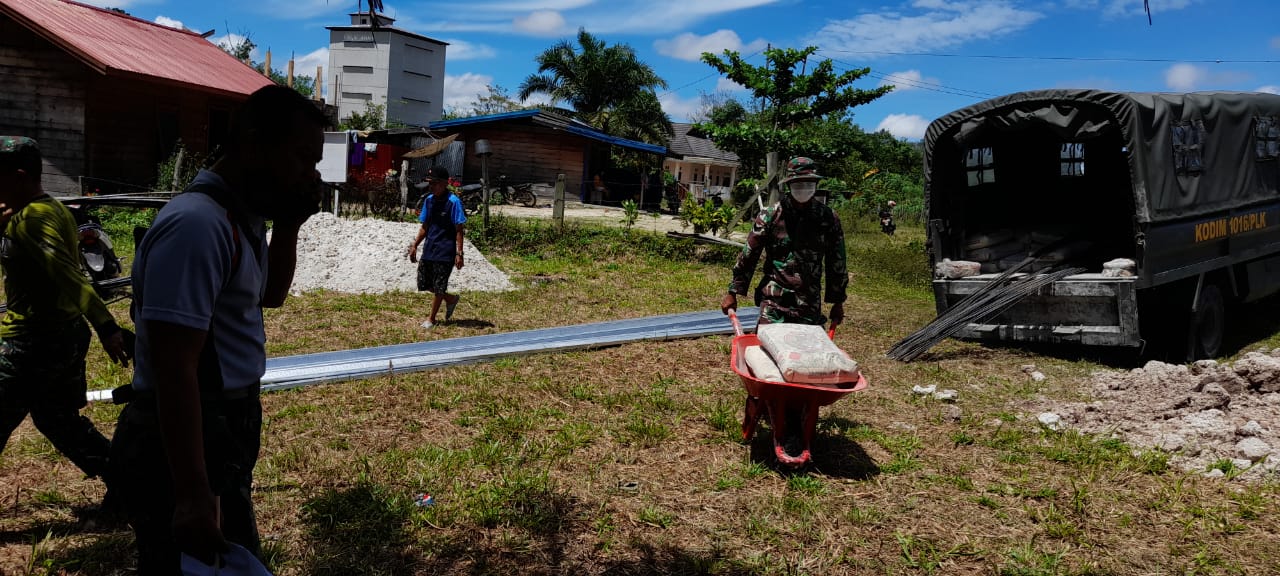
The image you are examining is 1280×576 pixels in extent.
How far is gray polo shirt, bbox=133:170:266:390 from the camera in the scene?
1877mm

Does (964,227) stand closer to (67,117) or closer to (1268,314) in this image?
(1268,314)

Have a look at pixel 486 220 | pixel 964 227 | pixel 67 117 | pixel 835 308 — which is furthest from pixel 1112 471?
pixel 67 117

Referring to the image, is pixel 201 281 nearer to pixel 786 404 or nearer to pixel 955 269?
pixel 786 404

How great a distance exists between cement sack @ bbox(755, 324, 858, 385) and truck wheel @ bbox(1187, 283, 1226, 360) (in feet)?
18.8

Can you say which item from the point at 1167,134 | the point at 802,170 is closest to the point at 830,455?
the point at 802,170

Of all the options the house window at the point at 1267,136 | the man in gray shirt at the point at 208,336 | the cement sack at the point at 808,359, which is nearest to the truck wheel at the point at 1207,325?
the house window at the point at 1267,136

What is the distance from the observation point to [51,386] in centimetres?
355

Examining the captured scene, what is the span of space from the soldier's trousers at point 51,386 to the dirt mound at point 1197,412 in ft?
20.3

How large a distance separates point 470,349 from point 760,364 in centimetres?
350

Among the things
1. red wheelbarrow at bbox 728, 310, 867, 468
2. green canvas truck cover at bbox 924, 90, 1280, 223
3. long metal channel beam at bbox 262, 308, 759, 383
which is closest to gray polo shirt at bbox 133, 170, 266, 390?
red wheelbarrow at bbox 728, 310, 867, 468

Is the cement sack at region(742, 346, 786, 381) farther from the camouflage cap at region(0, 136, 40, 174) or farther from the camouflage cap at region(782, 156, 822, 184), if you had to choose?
the camouflage cap at region(0, 136, 40, 174)

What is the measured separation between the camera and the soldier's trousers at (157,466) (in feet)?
6.88

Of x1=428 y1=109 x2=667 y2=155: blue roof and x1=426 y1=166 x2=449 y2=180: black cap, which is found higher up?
x1=428 y1=109 x2=667 y2=155: blue roof

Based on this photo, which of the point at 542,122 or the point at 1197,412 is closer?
the point at 1197,412
